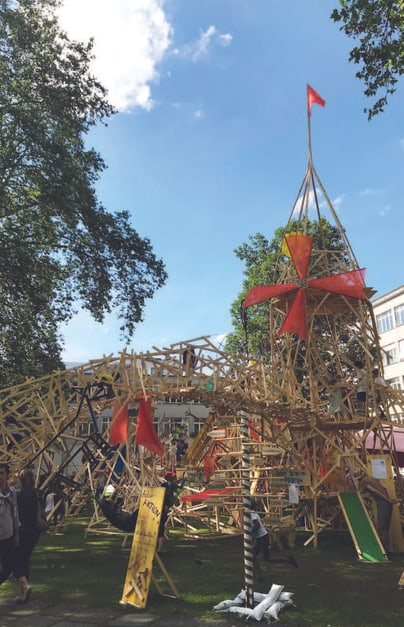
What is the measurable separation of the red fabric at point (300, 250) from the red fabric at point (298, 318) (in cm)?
67

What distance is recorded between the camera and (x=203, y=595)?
7375 millimetres

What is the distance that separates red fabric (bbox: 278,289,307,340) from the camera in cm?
1357

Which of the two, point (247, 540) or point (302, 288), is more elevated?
point (302, 288)

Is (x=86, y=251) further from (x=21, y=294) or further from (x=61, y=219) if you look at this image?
(x=21, y=294)

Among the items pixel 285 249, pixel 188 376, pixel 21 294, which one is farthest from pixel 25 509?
pixel 21 294

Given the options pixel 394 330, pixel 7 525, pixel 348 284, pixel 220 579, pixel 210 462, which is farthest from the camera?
pixel 394 330

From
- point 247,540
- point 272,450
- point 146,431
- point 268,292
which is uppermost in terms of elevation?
point 268,292

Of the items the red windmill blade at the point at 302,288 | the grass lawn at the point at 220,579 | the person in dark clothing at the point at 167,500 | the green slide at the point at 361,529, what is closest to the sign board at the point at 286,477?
the green slide at the point at 361,529

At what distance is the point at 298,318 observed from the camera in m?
13.7

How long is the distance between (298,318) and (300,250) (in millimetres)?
2026

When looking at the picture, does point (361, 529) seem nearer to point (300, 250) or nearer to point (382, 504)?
point (382, 504)

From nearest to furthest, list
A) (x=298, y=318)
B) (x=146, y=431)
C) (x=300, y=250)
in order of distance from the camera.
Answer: (x=146, y=431)
(x=298, y=318)
(x=300, y=250)

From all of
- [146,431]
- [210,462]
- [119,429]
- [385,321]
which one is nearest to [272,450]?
[119,429]

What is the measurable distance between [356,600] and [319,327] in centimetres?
2039
